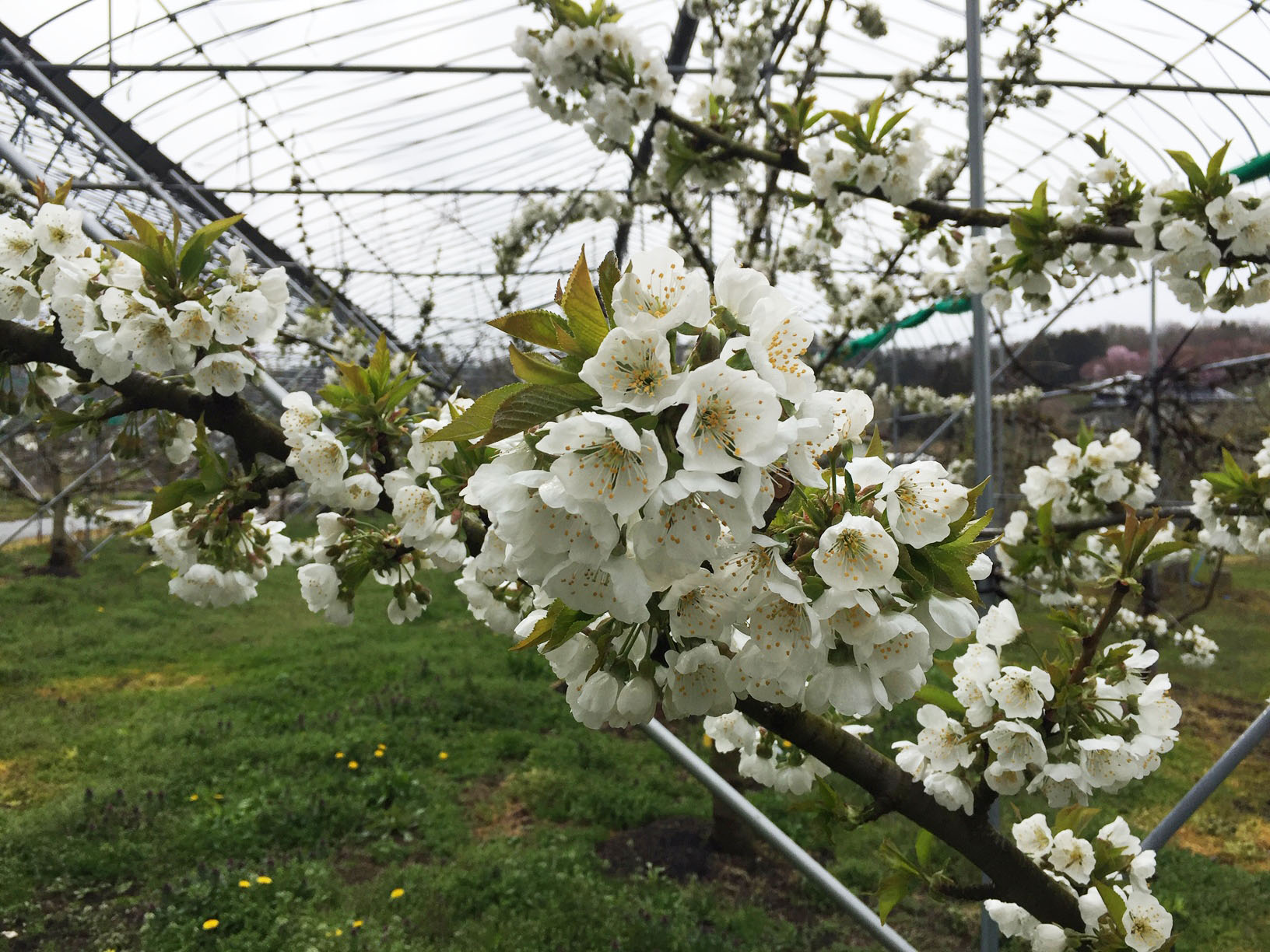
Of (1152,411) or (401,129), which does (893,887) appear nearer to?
(1152,411)

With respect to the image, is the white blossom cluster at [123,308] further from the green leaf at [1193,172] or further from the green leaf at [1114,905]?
the green leaf at [1193,172]

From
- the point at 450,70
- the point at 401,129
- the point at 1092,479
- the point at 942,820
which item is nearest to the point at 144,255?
the point at 942,820

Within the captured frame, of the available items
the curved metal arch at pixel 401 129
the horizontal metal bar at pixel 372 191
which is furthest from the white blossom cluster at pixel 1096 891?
the curved metal arch at pixel 401 129

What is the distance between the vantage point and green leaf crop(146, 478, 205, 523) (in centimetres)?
115

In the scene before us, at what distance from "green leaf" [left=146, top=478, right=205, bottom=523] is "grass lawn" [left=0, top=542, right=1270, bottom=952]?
1690 millimetres

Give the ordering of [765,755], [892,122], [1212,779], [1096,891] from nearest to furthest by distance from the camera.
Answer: [1096,891], [1212,779], [765,755], [892,122]

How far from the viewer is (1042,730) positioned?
45.3 inches

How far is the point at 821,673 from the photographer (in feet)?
2.09

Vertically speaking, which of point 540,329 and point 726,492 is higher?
point 540,329

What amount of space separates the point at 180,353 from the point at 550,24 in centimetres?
155

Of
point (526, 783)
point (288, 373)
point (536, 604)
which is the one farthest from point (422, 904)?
point (288, 373)

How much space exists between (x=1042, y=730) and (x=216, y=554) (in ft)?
4.31

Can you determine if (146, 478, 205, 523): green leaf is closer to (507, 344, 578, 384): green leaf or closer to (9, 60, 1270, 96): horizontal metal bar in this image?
(507, 344, 578, 384): green leaf

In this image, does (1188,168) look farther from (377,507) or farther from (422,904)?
(422,904)
